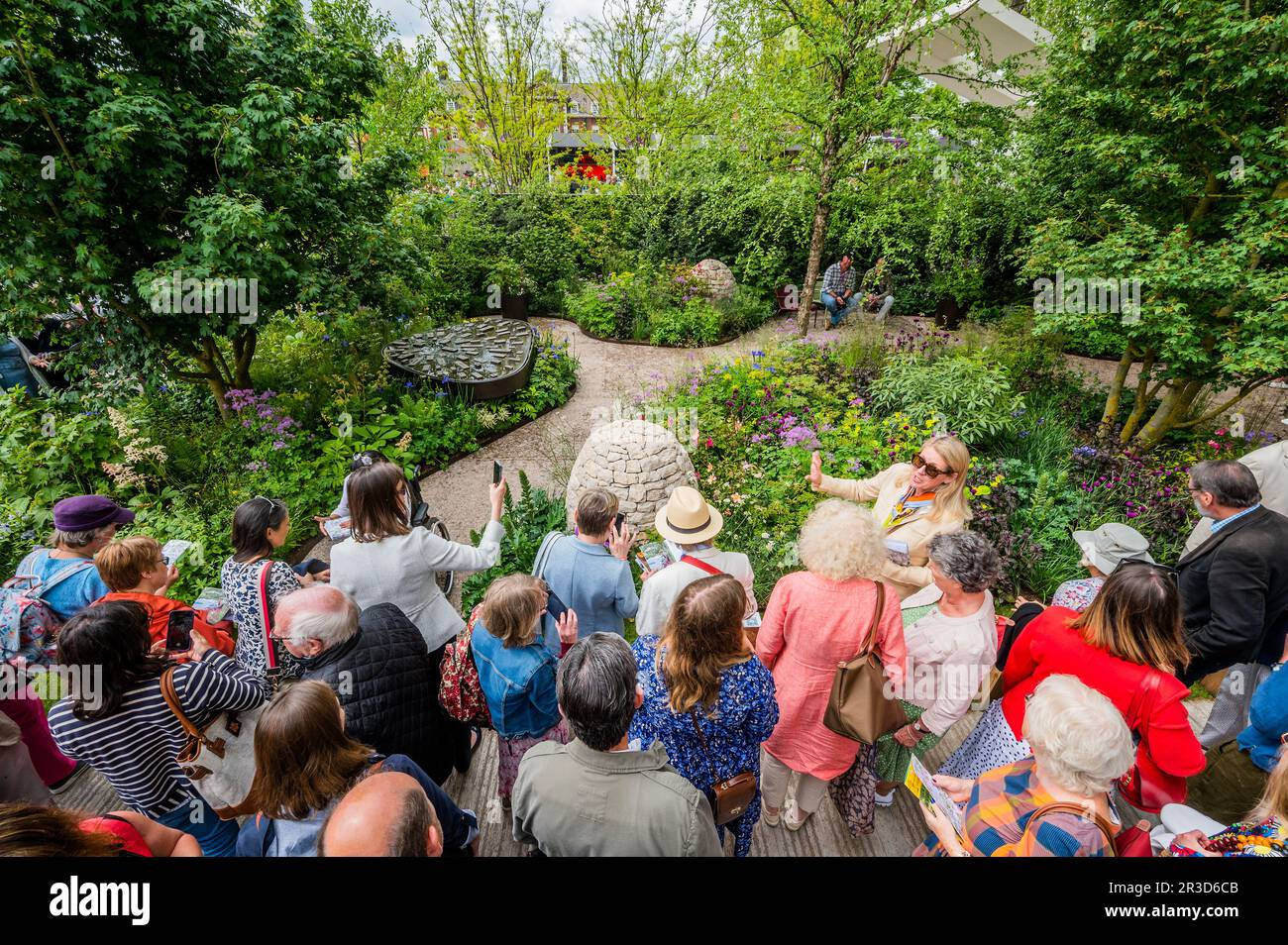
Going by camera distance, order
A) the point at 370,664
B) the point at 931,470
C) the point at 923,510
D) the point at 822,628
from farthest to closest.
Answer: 1. the point at 923,510
2. the point at 931,470
3. the point at 822,628
4. the point at 370,664

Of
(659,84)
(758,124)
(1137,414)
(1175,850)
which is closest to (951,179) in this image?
(758,124)

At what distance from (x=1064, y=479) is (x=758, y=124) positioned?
6152 mm

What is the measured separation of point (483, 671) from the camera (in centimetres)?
250

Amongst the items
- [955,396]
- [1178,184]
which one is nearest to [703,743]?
[955,396]

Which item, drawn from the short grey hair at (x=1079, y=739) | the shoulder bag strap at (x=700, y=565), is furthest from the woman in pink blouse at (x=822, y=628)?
the short grey hair at (x=1079, y=739)

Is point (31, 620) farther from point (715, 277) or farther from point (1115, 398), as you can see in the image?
point (715, 277)

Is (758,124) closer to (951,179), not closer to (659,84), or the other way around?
(951,179)

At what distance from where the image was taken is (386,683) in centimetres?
243

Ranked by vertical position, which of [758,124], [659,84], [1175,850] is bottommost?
[1175,850]

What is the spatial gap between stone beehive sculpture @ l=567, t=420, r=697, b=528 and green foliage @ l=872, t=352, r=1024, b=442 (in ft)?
9.56

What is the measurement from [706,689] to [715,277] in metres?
11.4

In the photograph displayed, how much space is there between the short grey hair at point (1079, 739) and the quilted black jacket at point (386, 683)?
2398 mm

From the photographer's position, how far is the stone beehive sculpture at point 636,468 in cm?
515

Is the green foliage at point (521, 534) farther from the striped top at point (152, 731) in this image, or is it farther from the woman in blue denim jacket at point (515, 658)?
the striped top at point (152, 731)
